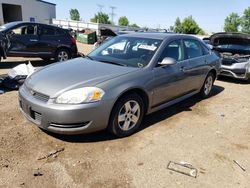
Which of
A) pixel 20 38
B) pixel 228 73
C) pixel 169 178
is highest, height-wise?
pixel 20 38

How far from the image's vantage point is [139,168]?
3281 millimetres

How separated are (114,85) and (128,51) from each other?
123cm

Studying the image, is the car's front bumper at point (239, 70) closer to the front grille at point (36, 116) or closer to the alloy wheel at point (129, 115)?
the alloy wheel at point (129, 115)

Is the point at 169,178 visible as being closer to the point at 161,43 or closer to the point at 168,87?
the point at 168,87

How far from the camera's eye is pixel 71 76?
3.85 m

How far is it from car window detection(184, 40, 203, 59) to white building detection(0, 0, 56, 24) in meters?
36.6

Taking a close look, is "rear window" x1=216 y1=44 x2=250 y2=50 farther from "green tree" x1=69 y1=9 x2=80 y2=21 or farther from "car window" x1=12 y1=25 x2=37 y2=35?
"green tree" x1=69 y1=9 x2=80 y2=21

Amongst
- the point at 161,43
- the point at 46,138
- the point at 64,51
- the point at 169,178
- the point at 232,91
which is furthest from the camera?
the point at 64,51

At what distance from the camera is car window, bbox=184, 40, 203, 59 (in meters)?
5.30

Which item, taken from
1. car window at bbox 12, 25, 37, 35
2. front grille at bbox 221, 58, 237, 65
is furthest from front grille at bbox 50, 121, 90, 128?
car window at bbox 12, 25, 37, 35

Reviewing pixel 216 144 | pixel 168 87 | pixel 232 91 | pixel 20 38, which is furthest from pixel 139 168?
pixel 20 38

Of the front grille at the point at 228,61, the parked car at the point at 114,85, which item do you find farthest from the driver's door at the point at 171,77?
the front grille at the point at 228,61

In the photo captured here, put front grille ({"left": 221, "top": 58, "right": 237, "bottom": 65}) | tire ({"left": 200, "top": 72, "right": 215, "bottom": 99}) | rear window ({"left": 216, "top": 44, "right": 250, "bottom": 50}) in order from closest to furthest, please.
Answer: tire ({"left": 200, "top": 72, "right": 215, "bottom": 99}) < front grille ({"left": 221, "top": 58, "right": 237, "bottom": 65}) < rear window ({"left": 216, "top": 44, "right": 250, "bottom": 50})

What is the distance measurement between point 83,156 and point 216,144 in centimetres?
206
